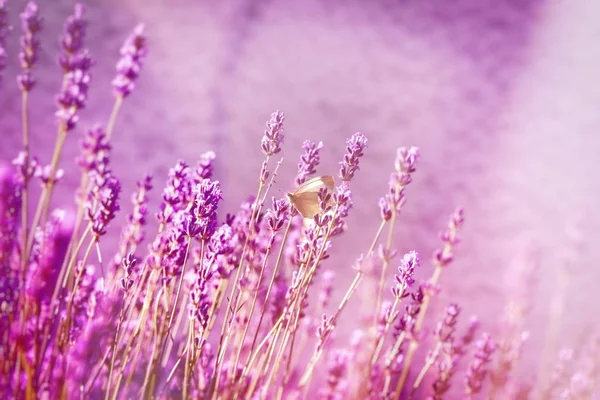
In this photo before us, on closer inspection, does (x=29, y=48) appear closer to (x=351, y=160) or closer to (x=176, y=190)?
(x=176, y=190)

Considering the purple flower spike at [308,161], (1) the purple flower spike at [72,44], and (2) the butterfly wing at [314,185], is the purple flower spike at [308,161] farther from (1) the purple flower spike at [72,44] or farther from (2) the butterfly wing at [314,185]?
(1) the purple flower spike at [72,44]

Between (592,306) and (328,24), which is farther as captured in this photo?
(592,306)

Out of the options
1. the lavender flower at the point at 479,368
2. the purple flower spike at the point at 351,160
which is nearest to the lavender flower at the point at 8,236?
the purple flower spike at the point at 351,160

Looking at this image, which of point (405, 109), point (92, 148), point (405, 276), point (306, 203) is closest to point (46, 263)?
point (92, 148)

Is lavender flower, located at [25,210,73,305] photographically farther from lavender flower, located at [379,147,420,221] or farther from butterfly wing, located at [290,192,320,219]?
lavender flower, located at [379,147,420,221]

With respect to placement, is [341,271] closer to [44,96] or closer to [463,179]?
[463,179]

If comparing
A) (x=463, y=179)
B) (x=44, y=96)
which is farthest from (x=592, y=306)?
(x=44, y=96)
